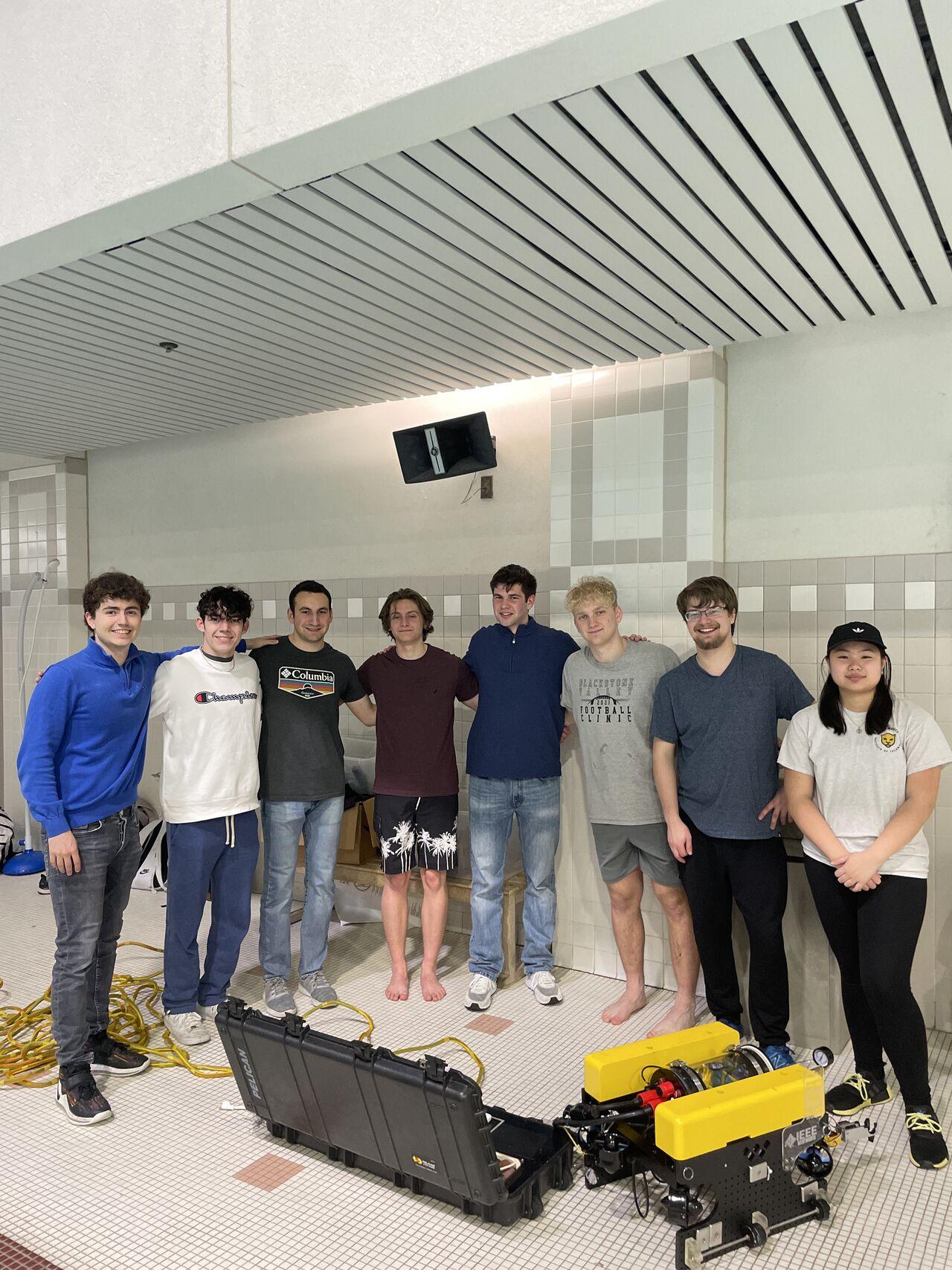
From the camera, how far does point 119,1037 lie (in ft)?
11.7

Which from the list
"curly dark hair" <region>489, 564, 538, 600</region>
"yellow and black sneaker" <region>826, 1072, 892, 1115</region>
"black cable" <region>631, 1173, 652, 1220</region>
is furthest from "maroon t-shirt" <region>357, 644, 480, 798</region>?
"yellow and black sneaker" <region>826, 1072, 892, 1115</region>

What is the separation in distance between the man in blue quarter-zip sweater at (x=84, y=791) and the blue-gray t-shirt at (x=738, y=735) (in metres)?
2.04

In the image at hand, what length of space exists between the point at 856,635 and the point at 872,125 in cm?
141

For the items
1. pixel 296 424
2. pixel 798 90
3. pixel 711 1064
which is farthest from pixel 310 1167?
pixel 296 424

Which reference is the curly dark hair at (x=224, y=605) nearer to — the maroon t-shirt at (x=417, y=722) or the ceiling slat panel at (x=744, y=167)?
the maroon t-shirt at (x=417, y=722)

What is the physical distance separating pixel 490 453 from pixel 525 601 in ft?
2.79

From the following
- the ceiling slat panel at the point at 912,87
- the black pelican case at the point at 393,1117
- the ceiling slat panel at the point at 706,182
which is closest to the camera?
the ceiling slat panel at the point at 912,87

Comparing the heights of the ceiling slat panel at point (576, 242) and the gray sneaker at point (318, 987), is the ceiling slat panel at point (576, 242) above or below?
above

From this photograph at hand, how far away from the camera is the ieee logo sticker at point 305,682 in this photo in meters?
3.86

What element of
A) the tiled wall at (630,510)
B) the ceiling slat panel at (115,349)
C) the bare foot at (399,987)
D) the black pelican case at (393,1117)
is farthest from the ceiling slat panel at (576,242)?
the bare foot at (399,987)

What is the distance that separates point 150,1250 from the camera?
2.39 m

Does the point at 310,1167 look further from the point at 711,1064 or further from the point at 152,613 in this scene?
the point at 152,613

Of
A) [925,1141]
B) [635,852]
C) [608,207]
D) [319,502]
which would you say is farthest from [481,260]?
[925,1141]

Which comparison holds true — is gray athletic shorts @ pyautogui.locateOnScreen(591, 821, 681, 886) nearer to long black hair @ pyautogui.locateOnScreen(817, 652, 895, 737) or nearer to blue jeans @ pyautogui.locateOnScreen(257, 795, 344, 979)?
long black hair @ pyautogui.locateOnScreen(817, 652, 895, 737)
